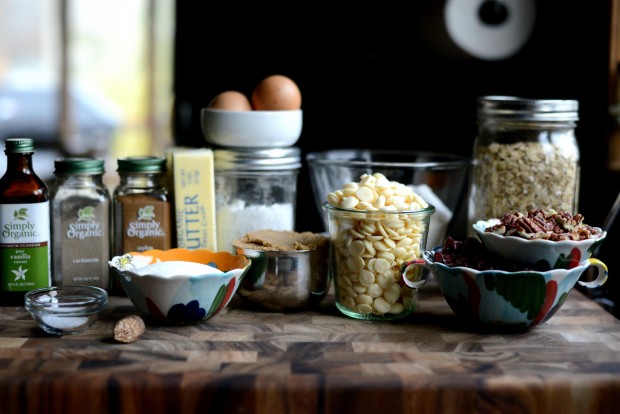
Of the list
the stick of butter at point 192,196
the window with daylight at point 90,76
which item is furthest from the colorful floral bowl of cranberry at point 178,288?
the window with daylight at point 90,76

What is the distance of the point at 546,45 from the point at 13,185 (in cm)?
119

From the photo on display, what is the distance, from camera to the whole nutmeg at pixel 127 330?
97 centimetres

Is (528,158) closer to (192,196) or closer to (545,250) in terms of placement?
(545,250)

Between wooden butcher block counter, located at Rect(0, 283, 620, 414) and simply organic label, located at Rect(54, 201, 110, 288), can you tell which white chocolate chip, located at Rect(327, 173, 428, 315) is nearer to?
wooden butcher block counter, located at Rect(0, 283, 620, 414)

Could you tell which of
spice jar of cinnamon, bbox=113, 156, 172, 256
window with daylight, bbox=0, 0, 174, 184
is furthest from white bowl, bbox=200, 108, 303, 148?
window with daylight, bbox=0, 0, 174, 184

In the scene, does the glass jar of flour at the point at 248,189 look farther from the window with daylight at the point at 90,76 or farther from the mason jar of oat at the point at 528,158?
the window with daylight at the point at 90,76

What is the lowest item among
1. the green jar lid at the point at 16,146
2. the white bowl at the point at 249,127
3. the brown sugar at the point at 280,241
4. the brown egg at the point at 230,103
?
the brown sugar at the point at 280,241

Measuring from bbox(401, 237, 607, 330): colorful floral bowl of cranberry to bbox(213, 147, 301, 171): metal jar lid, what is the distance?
32 cm

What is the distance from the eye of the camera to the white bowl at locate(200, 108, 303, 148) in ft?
4.12

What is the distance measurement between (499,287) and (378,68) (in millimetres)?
885

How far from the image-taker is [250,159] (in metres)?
1.27

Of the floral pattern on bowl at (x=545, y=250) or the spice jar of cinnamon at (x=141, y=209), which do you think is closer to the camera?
the floral pattern on bowl at (x=545, y=250)

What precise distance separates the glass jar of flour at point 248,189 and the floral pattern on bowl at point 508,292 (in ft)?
1.13

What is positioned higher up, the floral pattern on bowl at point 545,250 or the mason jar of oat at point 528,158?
the mason jar of oat at point 528,158
